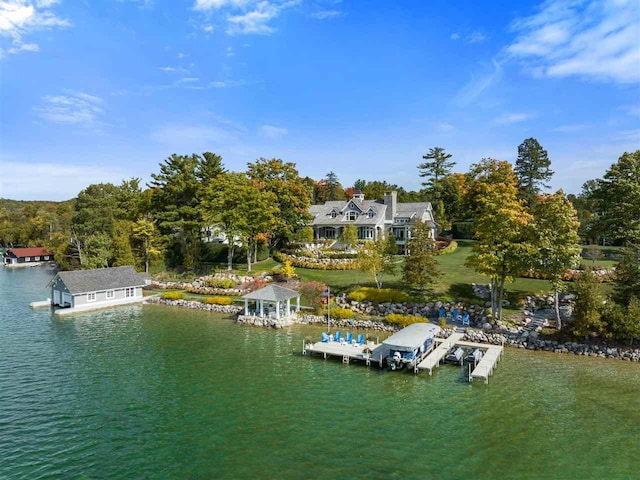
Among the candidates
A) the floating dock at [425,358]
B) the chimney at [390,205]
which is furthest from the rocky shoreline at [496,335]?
the chimney at [390,205]

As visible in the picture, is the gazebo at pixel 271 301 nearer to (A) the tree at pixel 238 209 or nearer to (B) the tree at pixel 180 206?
(A) the tree at pixel 238 209

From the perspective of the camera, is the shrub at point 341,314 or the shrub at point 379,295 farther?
the shrub at point 379,295

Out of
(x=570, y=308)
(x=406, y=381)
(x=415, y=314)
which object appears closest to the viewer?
(x=406, y=381)

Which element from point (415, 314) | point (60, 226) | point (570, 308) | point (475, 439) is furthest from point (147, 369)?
point (60, 226)

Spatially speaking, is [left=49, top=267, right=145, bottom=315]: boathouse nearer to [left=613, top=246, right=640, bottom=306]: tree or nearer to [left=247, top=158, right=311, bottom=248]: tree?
[left=247, top=158, right=311, bottom=248]: tree

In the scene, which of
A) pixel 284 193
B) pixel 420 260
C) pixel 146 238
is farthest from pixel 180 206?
pixel 420 260

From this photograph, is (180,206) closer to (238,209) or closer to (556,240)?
(238,209)

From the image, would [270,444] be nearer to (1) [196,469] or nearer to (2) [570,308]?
(1) [196,469]
